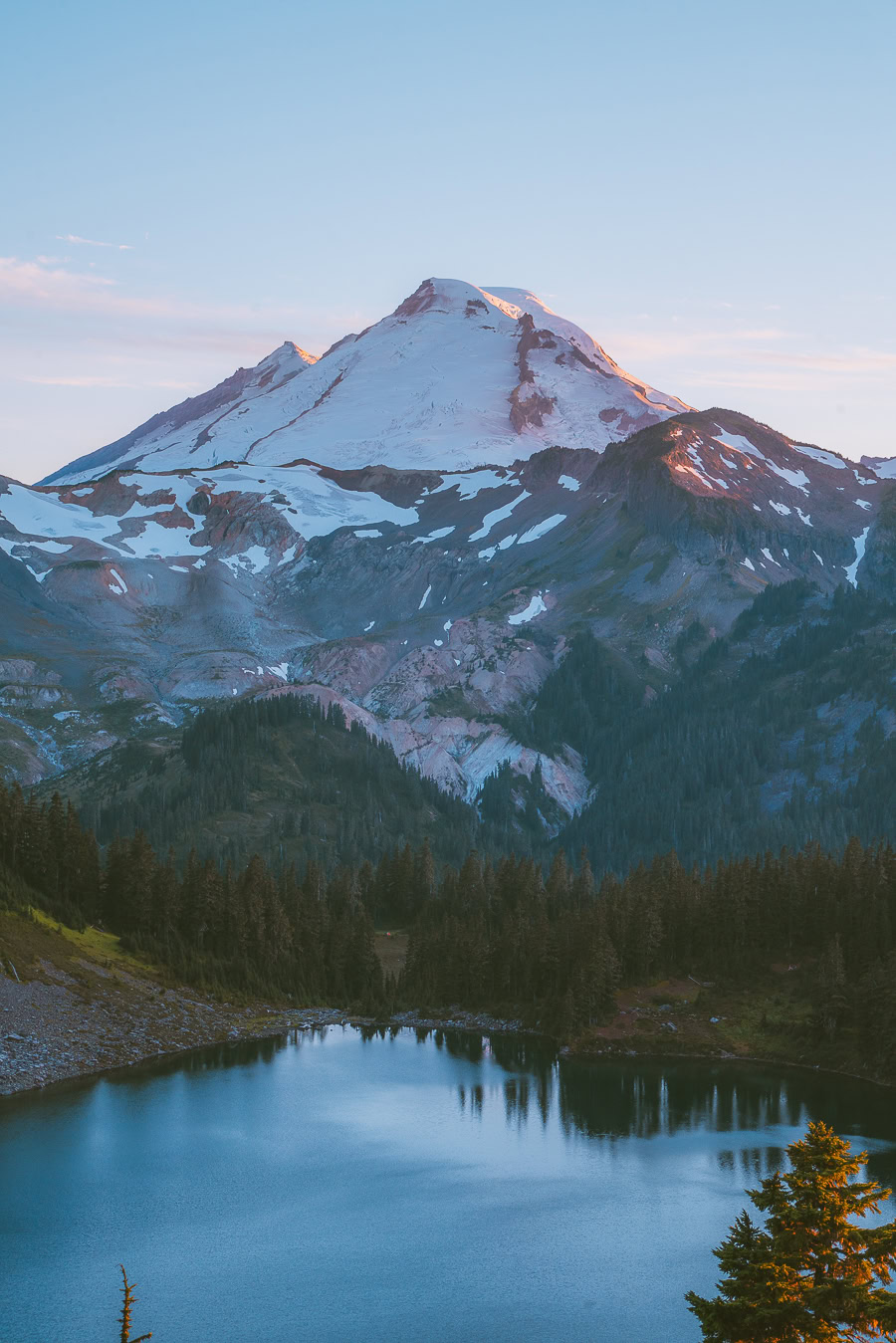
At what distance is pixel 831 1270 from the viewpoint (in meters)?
36.5

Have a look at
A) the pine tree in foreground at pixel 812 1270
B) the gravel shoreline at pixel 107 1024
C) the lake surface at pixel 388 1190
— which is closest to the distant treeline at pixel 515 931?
the gravel shoreline at pixel 107 1024

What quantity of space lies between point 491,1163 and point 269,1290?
2574 centimetres

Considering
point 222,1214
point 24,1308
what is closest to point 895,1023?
point 222,1214

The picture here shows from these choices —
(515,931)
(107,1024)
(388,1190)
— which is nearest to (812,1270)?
(388,1190)

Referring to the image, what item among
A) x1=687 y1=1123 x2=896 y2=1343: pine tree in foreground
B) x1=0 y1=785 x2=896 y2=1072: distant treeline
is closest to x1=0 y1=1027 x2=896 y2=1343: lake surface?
x1=0 y1=785 x2=896 y2=1072: distant treeline

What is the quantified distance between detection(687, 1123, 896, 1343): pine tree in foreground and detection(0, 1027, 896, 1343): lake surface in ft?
88.0

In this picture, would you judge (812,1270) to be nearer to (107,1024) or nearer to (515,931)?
(107,1024)

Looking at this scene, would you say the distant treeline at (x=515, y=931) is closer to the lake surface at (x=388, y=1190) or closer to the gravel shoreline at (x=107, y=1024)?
the gravel shoreline at (x=107, y=1024)

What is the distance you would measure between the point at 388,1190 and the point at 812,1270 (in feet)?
164

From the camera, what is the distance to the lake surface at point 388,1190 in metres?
63.7

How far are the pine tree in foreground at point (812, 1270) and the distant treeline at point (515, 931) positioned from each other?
277ft

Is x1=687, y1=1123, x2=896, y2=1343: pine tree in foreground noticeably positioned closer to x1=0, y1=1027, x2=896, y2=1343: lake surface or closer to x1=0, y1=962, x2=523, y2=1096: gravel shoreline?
x1=0, y1=1027, x2=896, y2=1343: lake surface

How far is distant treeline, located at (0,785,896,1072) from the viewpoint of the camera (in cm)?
12962

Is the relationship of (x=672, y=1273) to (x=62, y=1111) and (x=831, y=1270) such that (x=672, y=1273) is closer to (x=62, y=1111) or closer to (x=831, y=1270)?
(x=831, y=1270)
